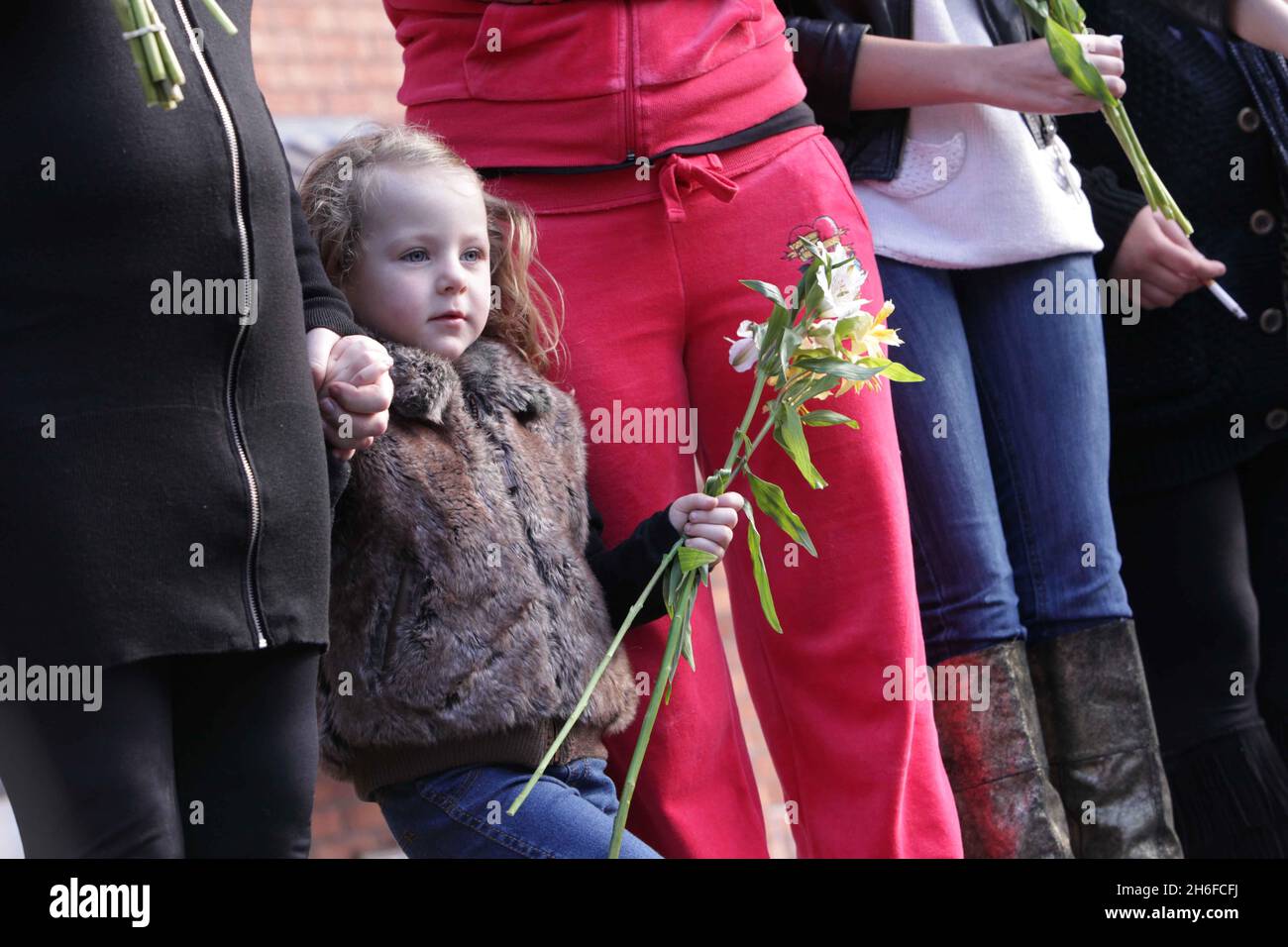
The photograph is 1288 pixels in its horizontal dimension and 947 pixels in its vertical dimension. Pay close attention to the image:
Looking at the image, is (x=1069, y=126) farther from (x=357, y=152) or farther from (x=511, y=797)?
(x=511, y=797)

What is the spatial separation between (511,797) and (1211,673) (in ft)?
4.37

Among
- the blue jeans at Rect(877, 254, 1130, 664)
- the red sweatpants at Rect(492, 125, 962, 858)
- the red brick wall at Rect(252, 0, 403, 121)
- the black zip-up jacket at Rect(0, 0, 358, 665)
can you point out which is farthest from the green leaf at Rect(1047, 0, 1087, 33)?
the red brick wall at Rect(252, 0, 403, 121)

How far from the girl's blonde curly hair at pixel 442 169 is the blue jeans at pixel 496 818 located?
0.57 m

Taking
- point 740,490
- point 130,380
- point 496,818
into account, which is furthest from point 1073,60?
point 130,380

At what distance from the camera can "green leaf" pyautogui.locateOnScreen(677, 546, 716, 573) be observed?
2.18 meters

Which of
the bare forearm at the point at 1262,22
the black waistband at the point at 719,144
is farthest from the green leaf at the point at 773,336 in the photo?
the bare forearm at the point at 1262,22

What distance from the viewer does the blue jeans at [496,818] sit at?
2197 mm

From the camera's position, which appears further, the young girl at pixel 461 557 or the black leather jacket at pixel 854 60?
the black leather jacket at pixel 854 60

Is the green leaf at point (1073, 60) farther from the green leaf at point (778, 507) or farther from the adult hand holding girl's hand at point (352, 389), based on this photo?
the adult hand holding girl's hand at point (352, 389)

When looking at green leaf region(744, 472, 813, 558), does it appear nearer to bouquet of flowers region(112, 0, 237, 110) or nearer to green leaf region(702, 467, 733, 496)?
green leaf region(702, 467, 733, 496)

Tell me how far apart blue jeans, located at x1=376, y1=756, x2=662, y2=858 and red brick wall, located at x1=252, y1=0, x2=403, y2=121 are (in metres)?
3.33

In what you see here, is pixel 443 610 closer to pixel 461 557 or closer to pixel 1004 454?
pixel 461 557

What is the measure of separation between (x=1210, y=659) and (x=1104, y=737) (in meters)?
0.39
